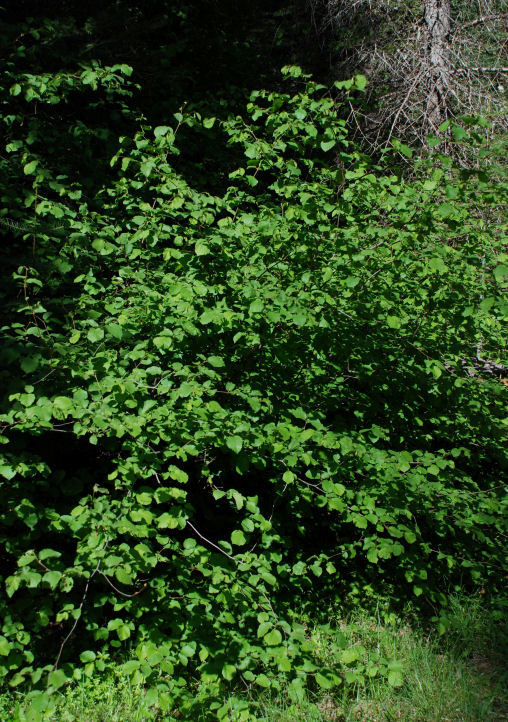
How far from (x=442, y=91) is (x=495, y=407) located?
4.52 meters

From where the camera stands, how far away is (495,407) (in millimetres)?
3615

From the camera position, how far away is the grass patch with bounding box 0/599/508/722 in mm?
2299

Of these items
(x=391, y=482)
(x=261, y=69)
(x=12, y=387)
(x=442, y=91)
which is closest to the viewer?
(x=12, y=387)

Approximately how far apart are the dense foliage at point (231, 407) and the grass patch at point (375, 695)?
125mm

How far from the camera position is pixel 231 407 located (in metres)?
2.83

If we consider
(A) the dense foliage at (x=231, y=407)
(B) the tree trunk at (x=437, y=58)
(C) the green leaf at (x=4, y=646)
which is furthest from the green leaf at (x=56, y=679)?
(B) the tree trunk at (x=437, y=58)

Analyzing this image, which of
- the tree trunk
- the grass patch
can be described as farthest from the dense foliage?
the tree trunk

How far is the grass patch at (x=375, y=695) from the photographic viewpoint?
230 centimetres

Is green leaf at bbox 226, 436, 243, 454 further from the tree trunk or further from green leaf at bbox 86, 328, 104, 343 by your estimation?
the tree trunk

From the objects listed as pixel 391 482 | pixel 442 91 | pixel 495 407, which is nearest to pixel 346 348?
pixel 391 482

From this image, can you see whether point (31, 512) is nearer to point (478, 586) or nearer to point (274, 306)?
point (274, 306)

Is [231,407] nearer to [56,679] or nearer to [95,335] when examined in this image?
[95,335]

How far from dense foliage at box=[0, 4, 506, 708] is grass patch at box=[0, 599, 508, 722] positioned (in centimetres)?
13

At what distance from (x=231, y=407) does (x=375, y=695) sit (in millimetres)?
1518
